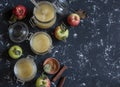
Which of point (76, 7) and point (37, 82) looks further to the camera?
point (76, 7)

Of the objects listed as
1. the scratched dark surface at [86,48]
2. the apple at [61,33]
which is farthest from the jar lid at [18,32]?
the apple at [61,33]

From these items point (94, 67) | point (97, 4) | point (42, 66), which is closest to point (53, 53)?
point (42, 66)

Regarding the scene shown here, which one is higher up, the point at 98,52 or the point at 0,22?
the point at 0,22

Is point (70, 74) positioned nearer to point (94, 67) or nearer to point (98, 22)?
point (94, 67)

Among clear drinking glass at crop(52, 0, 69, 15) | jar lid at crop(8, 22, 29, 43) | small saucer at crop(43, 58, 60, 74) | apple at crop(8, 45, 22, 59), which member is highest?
clear drinking glass at crop(52, 0, 69, 15)

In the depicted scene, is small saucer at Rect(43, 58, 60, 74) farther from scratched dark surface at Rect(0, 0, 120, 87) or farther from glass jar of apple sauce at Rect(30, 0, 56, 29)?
glass jar of apple sauce at Rect(30, 0, 56, 29)

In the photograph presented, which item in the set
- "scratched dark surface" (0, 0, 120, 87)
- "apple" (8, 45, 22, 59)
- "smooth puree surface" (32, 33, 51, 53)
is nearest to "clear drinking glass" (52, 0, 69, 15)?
"scratched dark surface" (0, 0, 120, 87)

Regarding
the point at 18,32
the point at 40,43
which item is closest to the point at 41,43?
the point at 40,43
